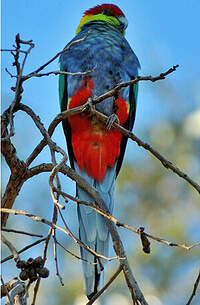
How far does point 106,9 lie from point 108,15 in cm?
7

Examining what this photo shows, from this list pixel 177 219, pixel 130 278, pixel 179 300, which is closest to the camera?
pixel 130 278

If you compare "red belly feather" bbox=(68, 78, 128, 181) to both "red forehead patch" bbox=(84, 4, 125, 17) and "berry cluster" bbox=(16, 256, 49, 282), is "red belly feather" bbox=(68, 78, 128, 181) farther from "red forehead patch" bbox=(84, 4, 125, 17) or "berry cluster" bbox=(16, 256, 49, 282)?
"berry cluster" bbox=(16, 256, 49, 282)

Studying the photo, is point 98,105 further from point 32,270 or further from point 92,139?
point 32,270

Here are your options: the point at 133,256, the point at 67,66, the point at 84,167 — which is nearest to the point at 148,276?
the point at 133,256

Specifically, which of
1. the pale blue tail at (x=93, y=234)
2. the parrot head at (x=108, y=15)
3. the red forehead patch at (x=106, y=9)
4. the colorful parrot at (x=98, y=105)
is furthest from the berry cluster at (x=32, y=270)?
the red forehead patch at (x=106, y=9)

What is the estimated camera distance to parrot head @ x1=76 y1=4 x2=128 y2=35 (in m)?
4.66

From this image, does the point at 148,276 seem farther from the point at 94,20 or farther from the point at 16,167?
the point at 16,167

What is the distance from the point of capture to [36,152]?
3.03 meters

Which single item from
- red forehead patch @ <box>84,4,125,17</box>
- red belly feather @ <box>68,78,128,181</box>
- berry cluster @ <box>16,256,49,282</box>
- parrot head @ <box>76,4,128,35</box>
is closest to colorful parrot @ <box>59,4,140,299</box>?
red belly feather @ <box>68,78,128,181</box>

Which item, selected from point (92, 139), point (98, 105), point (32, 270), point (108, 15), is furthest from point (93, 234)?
point (108, 15)

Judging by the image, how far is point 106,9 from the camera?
4770mm

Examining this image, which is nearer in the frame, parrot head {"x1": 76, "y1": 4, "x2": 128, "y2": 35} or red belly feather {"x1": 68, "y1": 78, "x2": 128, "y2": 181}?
red belly feather {"x1": 68, "y1": 78, "x2": 128, "y2": 181}

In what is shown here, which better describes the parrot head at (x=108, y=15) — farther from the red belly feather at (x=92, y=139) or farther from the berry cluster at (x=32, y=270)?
the berry cluster at (x=32, y=270)

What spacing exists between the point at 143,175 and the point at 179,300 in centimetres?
144
